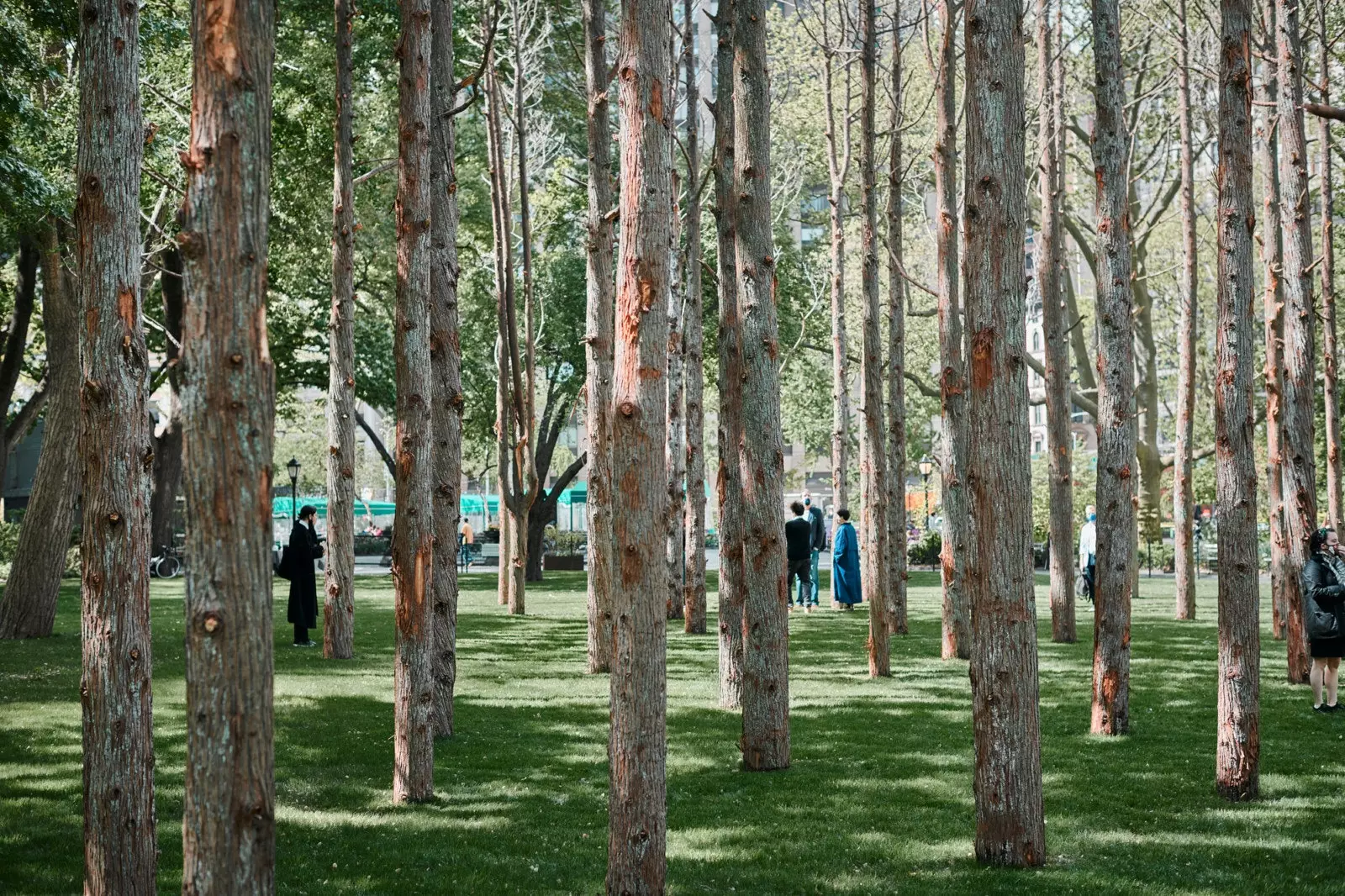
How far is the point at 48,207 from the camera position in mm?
14242

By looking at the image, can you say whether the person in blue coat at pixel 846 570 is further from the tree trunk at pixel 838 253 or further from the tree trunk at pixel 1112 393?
the tree trunk at pixel 1112 393

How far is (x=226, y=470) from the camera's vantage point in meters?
3.68

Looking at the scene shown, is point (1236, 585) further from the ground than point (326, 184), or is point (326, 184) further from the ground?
point (326, 184)

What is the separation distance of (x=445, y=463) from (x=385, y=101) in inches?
785

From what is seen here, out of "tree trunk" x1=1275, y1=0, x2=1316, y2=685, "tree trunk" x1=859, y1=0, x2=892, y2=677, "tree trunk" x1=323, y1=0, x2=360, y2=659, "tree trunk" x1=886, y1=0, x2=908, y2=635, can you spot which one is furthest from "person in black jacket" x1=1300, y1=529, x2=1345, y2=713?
"tree trunk" x1=323, y1=0, x2=360, y2=659

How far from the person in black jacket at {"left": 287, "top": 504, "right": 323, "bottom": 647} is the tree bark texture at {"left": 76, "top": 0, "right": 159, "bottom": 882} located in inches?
449

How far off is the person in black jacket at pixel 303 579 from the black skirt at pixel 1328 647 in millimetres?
11938

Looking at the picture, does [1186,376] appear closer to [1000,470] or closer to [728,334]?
[728,334]

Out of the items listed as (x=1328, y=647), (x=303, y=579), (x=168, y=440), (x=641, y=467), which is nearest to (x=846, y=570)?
(x=303, y=579)

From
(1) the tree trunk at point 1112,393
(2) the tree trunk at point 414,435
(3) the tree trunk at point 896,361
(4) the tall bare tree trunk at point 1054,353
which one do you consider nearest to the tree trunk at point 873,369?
(3) the tree trunk at point 896,361

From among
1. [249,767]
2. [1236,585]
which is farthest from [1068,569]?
[249,767]

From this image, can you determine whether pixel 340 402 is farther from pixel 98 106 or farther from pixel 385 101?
pixel 385 101

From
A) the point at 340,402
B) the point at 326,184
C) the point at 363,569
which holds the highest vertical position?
the point at 326,184

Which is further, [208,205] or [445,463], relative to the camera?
[445,463]
